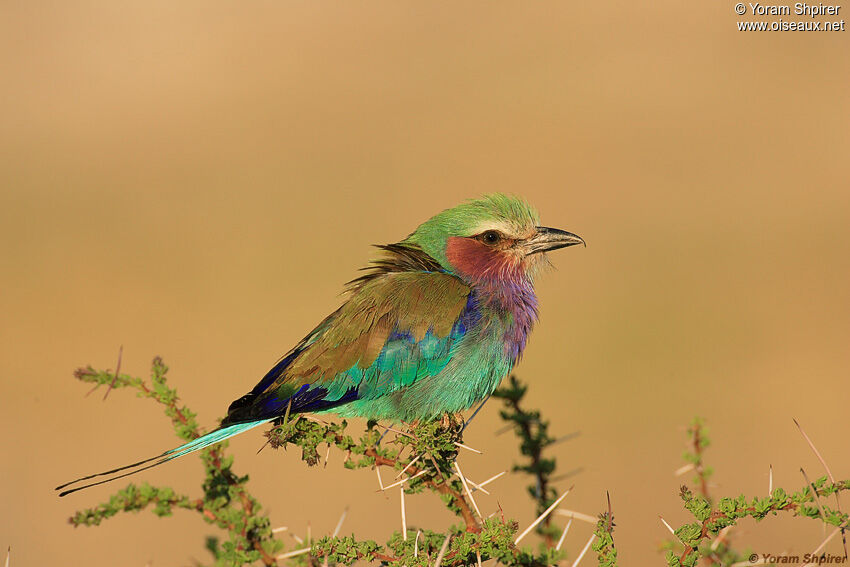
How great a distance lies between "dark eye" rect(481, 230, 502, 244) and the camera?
4926 mm

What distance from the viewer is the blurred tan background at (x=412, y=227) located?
8094 mm

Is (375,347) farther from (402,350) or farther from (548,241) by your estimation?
(548,241)

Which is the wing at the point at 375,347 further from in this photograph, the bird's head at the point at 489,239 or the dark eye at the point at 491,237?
the dark eye at the point at 491,237

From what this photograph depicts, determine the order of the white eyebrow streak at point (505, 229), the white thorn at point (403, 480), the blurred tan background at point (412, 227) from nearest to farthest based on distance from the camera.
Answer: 1. the white thorn at point (403, 480)
2. the white eyebrow streak at point (505, 229)
3. the blurred tan background at point (412, 227)

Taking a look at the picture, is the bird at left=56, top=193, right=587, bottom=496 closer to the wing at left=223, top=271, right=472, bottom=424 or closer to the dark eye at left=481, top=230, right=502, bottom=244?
the wing at left=223, top=271, right=472, bottom=424

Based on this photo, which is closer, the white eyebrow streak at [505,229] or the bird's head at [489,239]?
the bird's head at [489,239]

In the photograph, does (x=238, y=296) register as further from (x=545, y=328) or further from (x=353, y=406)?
(x=353, y=406)

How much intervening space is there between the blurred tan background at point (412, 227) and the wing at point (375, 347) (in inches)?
117

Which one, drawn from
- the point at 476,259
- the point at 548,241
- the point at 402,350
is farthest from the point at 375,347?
the point at 548,241

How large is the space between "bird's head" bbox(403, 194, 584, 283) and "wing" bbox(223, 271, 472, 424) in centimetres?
43

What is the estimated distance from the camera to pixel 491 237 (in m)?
4.95

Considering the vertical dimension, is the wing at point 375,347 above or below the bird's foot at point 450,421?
above

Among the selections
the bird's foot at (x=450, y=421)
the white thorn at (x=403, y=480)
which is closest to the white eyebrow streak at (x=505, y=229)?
the bird's foot at (x=450, y=421)

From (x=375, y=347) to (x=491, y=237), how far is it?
1.07m
